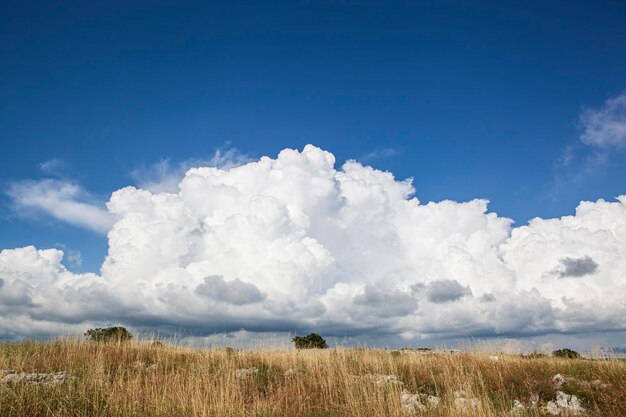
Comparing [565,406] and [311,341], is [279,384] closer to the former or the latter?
[565,406]

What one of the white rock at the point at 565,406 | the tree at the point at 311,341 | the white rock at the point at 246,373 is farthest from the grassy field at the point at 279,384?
the tree at the point at 311,341

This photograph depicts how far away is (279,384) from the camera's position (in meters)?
14.5

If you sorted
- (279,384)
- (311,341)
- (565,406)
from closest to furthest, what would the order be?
(565,406)
(279,384)
(311,341)

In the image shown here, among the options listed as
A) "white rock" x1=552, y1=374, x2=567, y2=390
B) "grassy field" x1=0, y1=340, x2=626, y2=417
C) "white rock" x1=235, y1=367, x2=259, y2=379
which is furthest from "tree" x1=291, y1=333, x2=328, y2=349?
"white rock" x1=552, y1=374, x2=567, y2=390

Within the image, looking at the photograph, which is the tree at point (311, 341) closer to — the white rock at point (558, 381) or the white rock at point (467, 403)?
the white rock at point (558, 381)

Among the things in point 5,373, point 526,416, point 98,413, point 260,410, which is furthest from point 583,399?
point 5,373

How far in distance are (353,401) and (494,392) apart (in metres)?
6.58

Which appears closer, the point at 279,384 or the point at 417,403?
the point at 417,403

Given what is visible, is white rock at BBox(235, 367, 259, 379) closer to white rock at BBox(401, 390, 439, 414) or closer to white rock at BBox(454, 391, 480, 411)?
white rock at BBox(401, 390, 439, 414)

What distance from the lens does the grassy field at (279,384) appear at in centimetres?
1034

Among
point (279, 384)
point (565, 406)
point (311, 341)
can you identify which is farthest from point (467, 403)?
point (311, 341)

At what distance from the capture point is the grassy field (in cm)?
1034

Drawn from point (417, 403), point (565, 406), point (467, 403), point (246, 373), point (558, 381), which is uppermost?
point (246, 373)

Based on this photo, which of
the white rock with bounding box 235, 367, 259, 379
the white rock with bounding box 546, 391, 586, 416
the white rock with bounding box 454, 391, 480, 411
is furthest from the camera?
the white rock with bounding box 235, 367, 259, 379
